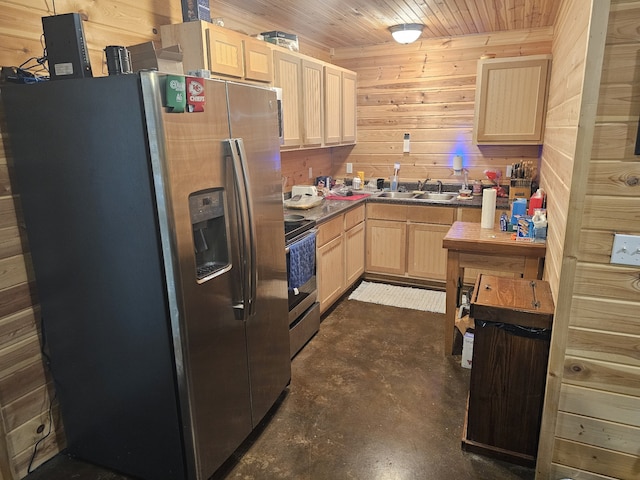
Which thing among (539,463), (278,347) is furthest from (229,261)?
(539,463)

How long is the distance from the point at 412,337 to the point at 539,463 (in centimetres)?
146

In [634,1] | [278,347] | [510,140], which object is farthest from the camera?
[510,140]

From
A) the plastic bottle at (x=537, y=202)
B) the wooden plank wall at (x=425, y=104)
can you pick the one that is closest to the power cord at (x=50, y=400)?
the plastic bottle at (x=537, y=202)

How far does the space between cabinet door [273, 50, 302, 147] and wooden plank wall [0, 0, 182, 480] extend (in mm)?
1291

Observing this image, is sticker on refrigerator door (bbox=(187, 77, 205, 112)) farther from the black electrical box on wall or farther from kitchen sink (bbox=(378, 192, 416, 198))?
kitchen sink (bbox=(378, 192, 416, 198))

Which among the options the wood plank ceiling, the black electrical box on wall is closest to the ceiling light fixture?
the wood plank ceiling

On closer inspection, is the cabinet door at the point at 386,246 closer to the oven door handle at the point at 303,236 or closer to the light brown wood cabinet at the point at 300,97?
the light brown wood cabinet at the point at 300,97

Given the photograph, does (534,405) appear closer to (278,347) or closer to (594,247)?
(594,247)

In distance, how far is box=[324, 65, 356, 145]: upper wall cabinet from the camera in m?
3.88

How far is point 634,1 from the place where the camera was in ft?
4.27

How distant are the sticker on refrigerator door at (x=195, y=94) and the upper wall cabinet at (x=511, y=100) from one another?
296 centimetres

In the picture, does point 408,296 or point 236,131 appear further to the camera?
point 408,296

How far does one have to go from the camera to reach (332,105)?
13.1 feet

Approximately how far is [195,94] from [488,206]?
7.02ft
